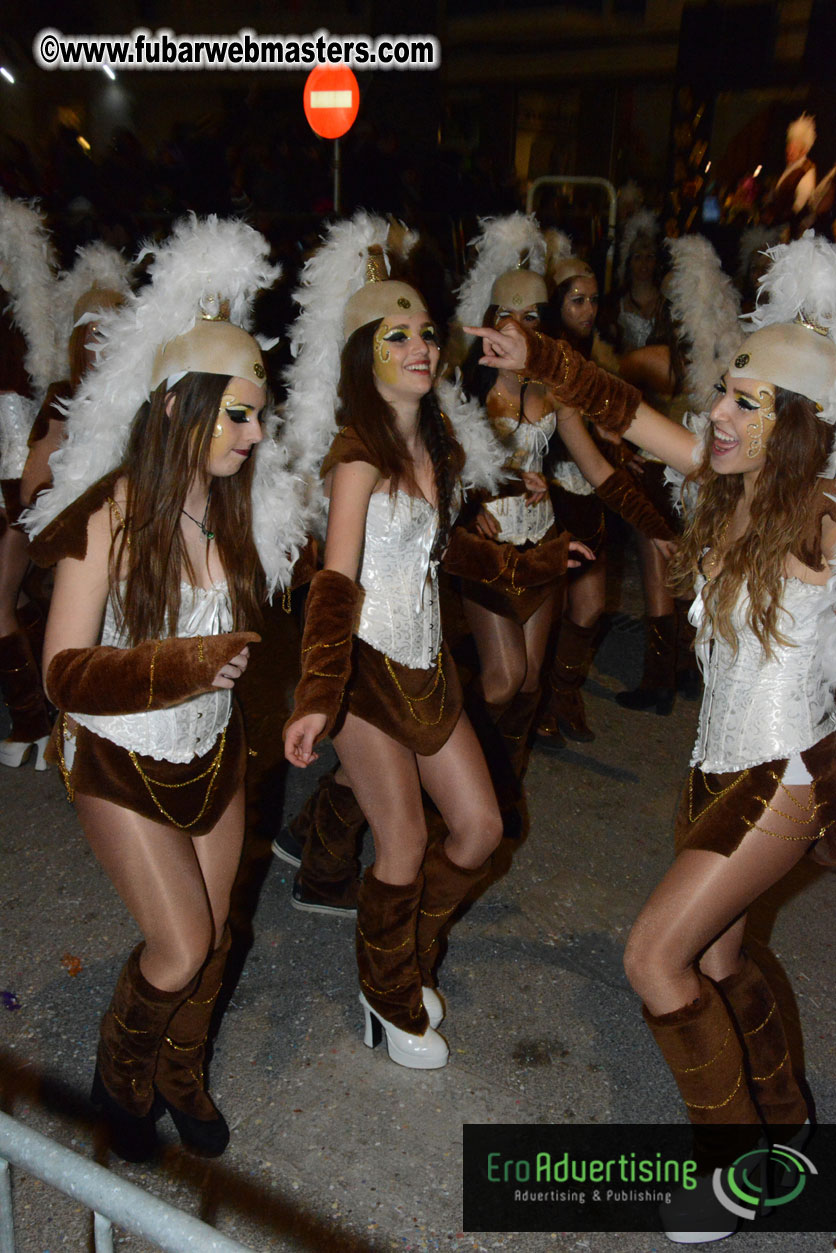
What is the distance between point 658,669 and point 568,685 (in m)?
0.62

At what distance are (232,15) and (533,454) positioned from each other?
38.7ft

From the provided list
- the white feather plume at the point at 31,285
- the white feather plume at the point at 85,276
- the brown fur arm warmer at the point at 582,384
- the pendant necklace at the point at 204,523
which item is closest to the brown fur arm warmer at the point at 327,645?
the pendant necklace at the point at 204,523

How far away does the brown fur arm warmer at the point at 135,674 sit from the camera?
82.9 inches

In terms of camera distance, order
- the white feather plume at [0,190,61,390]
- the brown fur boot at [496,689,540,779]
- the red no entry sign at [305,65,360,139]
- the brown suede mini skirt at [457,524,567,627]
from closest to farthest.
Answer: the brown suede mini skirt at [457,524,567,627] → the brown fur boot at [496,689,540,779] → the white feather plume at [0,190,61,390] → the red no entry sign at [305,65,360,139]

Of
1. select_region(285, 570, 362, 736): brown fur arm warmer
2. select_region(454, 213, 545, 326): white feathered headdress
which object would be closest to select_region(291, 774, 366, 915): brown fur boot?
select_region(285, 570, 362, 736): brown fur arm warmer

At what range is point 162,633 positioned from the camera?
2.34 meters

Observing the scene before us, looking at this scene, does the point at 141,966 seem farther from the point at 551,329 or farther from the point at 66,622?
Answer: the point at 551,329

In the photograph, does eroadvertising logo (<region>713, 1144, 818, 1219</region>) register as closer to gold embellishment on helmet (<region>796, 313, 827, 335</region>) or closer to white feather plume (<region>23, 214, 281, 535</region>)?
gold embellishment on helmet (<region>796, 313, 827, 335</region>)

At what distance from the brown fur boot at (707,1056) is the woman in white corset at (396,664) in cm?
74

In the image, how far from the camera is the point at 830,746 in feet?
7.49

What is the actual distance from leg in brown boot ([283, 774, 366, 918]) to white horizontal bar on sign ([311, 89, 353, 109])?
7.07 m

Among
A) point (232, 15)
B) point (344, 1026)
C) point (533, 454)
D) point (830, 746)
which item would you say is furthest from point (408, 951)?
point (232, 15)

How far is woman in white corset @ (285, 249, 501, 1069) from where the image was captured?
275 cm

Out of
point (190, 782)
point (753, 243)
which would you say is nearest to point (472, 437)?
point (190, 782)
